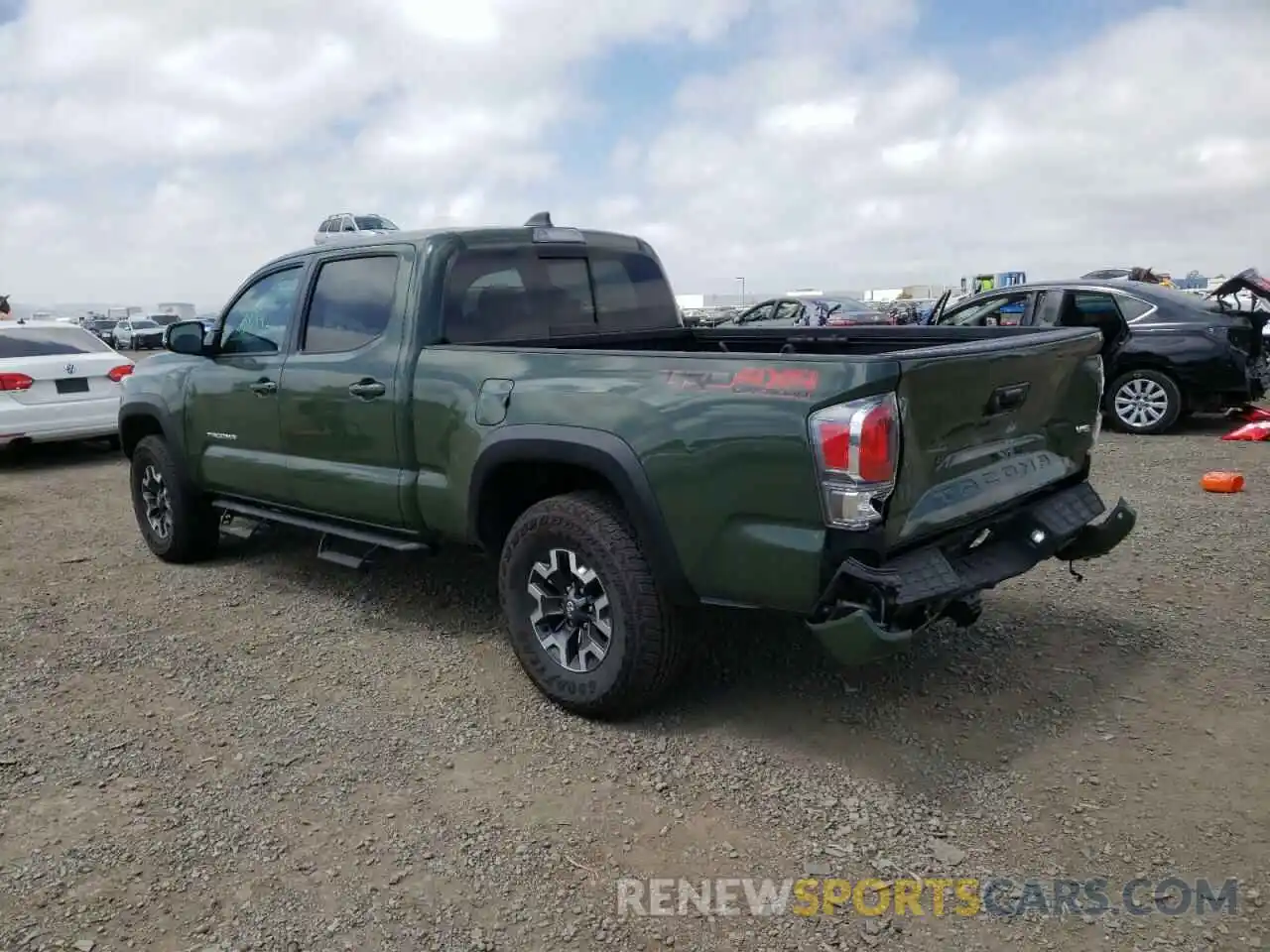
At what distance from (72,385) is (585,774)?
28.5 feet

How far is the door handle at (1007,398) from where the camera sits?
3.48m

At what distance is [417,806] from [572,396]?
4.90 feet

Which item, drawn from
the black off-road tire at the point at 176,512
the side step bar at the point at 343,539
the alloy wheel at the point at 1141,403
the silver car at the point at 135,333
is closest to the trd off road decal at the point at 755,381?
the side step bar at the point at 343,539

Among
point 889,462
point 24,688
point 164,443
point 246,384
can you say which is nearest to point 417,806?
point 889,462

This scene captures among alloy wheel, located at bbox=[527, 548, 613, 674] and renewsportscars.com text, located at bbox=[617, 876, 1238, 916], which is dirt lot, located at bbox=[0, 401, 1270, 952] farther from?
alloy wheel, located at bbox=[527, 548, 613, 674]

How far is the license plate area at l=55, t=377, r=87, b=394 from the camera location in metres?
9.91

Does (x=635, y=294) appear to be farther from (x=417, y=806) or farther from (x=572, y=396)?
(x=417, y=806)

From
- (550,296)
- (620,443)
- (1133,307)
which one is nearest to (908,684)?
(620,443)

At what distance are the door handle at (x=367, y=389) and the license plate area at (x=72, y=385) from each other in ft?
22.6

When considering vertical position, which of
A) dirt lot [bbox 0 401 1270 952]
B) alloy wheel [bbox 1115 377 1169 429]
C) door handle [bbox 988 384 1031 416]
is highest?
door handle [bbox 988 384 1031 416]

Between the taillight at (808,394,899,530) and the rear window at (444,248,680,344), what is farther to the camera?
the rear window at (444,248,680,344)

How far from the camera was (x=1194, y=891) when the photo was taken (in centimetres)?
271

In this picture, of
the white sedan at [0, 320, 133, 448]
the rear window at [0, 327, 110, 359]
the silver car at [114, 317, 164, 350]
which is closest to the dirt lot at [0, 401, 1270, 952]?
the white sedan at [0, 320, 133, 448]

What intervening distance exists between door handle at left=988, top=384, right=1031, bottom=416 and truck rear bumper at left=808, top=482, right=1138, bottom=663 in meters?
0.42
